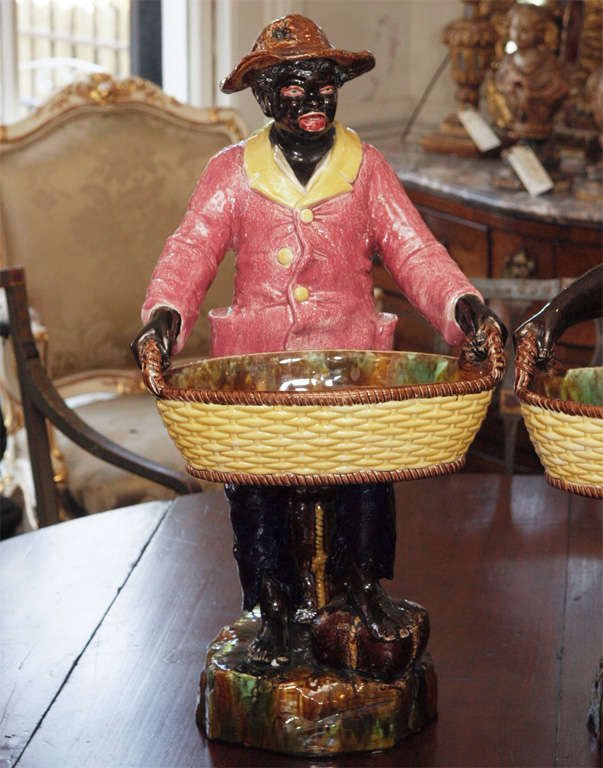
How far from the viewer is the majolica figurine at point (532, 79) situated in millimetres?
3314

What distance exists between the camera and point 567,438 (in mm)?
1069

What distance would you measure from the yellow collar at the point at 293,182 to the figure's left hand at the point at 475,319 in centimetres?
16

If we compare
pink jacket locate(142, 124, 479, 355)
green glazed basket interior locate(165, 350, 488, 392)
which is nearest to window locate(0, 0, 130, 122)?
pink jacket locate(142, 124, 479, 355)

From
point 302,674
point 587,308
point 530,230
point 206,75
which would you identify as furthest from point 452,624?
point 206,75

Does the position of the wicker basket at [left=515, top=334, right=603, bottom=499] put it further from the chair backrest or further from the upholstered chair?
the chair backrest

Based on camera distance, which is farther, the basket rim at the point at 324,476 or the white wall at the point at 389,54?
the white wall at the point at 389,54

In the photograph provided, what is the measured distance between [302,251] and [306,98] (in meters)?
0.14

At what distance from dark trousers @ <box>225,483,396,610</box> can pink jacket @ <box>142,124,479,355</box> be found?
147 mm

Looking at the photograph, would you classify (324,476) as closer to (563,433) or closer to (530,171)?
(563,433)

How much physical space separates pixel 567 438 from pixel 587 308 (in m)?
0.20

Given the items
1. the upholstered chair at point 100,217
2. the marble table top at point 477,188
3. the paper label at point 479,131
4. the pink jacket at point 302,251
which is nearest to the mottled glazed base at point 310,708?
the pink jacket at point 302,251

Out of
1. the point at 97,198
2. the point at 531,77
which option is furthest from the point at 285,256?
the point at 531,77

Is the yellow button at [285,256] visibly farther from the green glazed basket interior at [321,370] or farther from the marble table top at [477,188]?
the marble table top at [477,188]

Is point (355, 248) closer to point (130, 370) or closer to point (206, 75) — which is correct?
point (130, 370)
